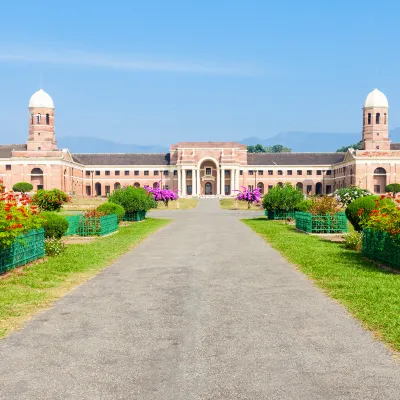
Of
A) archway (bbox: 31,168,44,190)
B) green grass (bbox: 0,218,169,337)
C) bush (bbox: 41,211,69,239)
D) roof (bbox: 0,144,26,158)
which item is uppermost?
roof (bbox: 0,144,26,158)

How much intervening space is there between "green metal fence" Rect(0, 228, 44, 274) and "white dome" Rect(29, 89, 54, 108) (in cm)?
7928

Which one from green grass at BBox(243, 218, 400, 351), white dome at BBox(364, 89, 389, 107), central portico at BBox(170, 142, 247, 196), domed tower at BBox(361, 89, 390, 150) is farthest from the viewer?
central portico at BBox(170, 142, 247, 196)

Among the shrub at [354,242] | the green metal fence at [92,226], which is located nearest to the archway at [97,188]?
the green metal fence at [92,226]

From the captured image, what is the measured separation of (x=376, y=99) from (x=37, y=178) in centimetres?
6109

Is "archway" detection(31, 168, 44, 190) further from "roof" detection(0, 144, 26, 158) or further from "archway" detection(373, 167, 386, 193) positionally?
"archway" detection(373, 167, 386, 193)

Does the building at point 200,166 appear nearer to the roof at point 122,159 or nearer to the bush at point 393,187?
the roof at point 122,159

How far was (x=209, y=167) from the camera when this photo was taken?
4272 inches

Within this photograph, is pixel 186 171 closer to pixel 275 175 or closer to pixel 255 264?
pixel 275 175

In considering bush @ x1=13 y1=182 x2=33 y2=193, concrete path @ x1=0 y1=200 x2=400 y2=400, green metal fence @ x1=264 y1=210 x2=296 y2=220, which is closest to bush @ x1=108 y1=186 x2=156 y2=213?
green metal fence @ x1=264 y1=210 x2=296 y2=220

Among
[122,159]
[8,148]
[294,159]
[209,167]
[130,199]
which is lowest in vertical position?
[130,199]

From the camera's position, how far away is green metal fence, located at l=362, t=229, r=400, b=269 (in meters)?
14.0

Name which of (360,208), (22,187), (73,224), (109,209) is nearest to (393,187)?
(22,187)

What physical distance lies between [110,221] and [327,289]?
17.0m

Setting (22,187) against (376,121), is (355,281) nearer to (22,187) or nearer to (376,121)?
(22,187)
